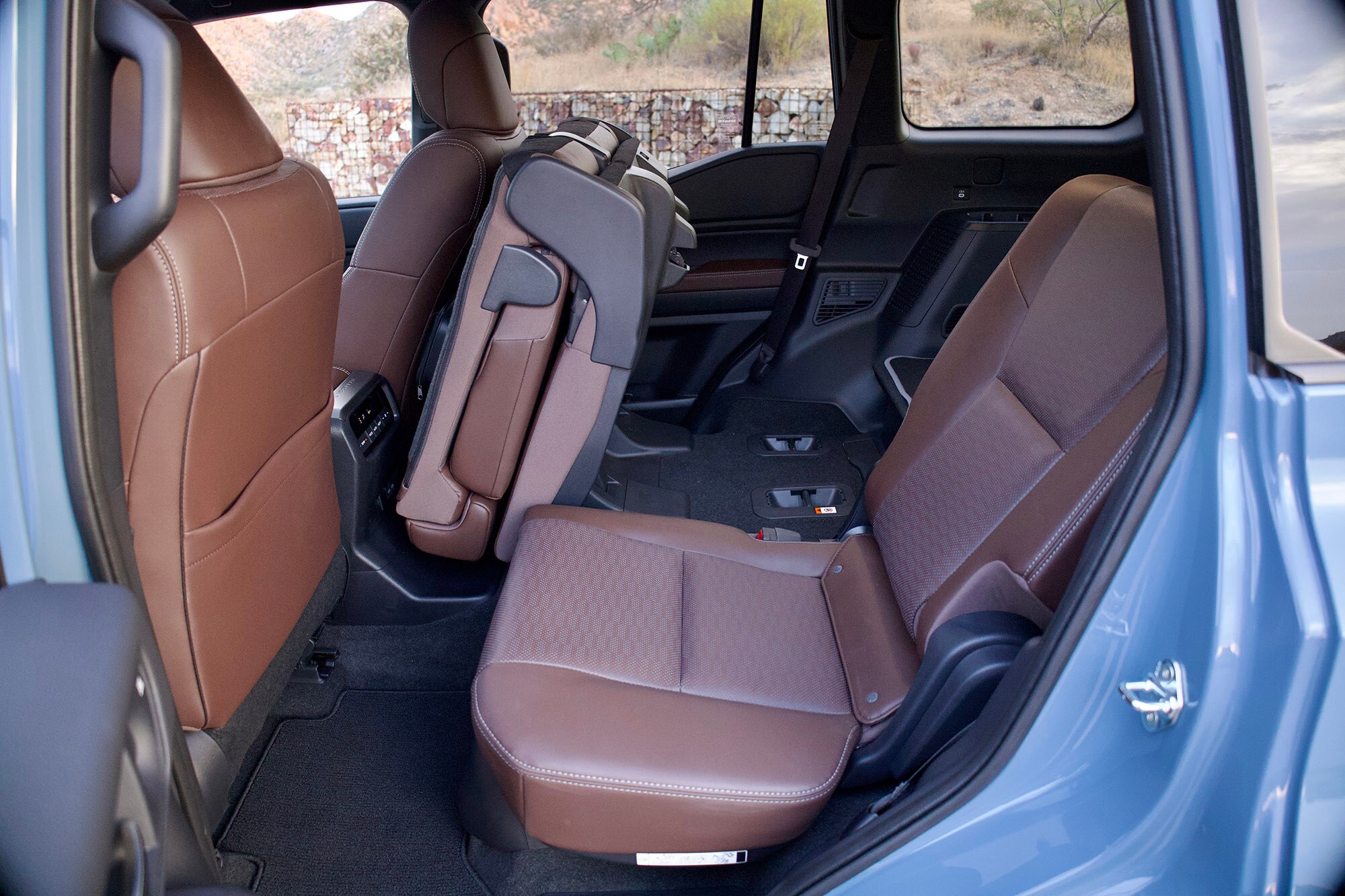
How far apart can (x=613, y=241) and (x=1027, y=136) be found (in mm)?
1666

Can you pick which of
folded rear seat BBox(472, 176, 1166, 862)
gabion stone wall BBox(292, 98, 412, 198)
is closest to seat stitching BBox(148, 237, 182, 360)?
folded rear seat BBox(472, 176, 1166, 862)

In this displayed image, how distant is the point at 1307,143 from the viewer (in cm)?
68

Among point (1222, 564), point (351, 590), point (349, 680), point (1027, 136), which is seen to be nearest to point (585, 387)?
point (351, 590)

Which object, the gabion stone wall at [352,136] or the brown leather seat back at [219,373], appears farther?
the gabion stone wall at [352,136]

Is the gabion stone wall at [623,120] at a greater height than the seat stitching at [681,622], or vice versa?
the gabion stone wall at [623,120]

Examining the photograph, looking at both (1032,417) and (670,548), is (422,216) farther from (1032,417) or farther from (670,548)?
(1032,417)

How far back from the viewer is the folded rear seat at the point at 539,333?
162cm

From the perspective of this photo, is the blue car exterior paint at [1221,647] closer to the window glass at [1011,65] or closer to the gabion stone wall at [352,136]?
the window glass at [1011,65]

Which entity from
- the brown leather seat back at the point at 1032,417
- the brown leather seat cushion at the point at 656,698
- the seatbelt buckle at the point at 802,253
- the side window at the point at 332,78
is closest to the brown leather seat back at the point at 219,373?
the brown leather seat cushion at the point at 656,698

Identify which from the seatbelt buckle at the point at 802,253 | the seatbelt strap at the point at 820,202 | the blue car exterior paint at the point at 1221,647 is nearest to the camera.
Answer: the blue car exterior paint at the point at 1221,647

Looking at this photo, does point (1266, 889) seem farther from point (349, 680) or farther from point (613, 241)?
Answer: point (349, 680)

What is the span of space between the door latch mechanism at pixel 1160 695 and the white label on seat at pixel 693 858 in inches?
22.6

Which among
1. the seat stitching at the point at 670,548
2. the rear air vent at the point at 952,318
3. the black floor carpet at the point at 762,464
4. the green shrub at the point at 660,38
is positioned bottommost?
the black floor carpet at the point at 762,464

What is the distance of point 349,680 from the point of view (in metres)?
1.79
